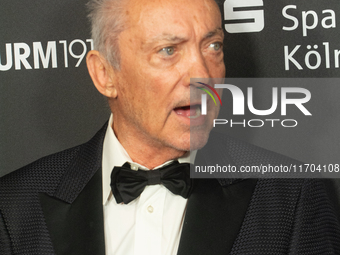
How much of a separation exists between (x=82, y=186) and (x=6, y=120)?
69 centimetres

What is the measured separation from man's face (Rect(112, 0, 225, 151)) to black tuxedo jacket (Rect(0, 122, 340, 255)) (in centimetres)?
23

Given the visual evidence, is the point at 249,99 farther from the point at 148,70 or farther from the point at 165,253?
the point at 165,253

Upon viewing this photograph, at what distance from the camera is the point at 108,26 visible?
5.90 feet

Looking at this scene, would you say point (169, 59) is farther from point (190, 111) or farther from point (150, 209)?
point (150, 209)

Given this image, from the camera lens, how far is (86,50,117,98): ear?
1857 mm

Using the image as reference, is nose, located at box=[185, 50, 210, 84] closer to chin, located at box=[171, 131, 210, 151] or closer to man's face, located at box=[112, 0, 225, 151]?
man's face, located at box=[112, 0, 225, 151]

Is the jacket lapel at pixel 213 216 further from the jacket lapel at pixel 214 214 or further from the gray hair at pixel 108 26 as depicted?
the gray hair at pixel 108 26

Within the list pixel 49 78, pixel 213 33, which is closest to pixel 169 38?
pixel 213 33

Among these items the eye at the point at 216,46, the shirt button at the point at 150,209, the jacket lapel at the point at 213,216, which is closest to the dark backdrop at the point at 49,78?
the eye at the point at 216,46

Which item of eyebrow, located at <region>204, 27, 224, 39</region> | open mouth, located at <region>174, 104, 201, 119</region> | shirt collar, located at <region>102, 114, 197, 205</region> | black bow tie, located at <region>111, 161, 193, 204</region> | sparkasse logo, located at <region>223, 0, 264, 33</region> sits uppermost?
sparkasse logo, located at <region>223, 0, 264, 33</region>

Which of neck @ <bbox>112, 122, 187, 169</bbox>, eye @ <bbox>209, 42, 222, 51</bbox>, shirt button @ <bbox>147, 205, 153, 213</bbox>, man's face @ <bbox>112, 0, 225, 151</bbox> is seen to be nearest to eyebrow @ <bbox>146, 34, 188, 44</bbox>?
man's face @ <bbox>112, 0, 225, 151</bbox>

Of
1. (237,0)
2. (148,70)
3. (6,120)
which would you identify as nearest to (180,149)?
(148,70)

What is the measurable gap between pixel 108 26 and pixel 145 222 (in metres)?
0.73

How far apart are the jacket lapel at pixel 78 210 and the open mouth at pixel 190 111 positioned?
0.39 m
